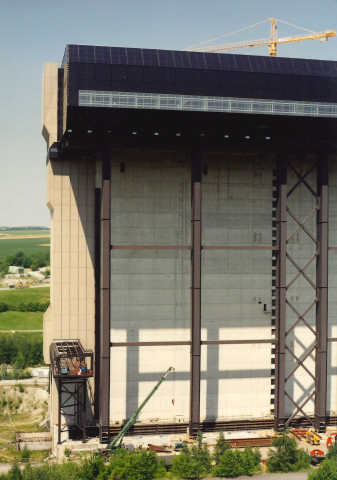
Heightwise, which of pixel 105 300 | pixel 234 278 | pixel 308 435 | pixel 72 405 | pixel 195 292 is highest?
pixel 234 278

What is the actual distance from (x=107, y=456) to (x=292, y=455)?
19.2m

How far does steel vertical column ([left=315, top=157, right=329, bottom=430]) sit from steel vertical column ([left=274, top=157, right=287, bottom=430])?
3.98 m

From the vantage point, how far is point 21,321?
186 meters

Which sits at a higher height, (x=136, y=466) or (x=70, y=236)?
(x=70, y=236)

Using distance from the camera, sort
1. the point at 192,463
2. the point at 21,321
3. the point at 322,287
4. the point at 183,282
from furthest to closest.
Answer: the point at 21,321, the point at 183,282, the point at 322,287, the point at 192,463

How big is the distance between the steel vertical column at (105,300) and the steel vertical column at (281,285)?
19.1m

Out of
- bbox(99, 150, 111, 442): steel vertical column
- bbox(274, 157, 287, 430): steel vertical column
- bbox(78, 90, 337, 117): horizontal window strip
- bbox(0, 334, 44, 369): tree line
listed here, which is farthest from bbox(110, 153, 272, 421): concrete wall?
bbox(0, 334, 44, 369): tree line

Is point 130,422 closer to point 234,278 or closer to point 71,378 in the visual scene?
point 71,378

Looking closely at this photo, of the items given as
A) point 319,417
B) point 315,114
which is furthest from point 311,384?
point 315,114

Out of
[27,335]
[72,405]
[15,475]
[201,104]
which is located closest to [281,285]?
[201,104]

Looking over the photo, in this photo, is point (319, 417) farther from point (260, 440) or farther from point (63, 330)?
point (63, 330)

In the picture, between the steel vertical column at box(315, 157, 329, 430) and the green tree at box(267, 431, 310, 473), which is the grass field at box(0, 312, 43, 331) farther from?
the green tree at box(267, 431, 310, 473)

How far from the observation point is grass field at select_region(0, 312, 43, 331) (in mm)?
177625

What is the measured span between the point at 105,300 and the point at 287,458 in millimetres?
24758
